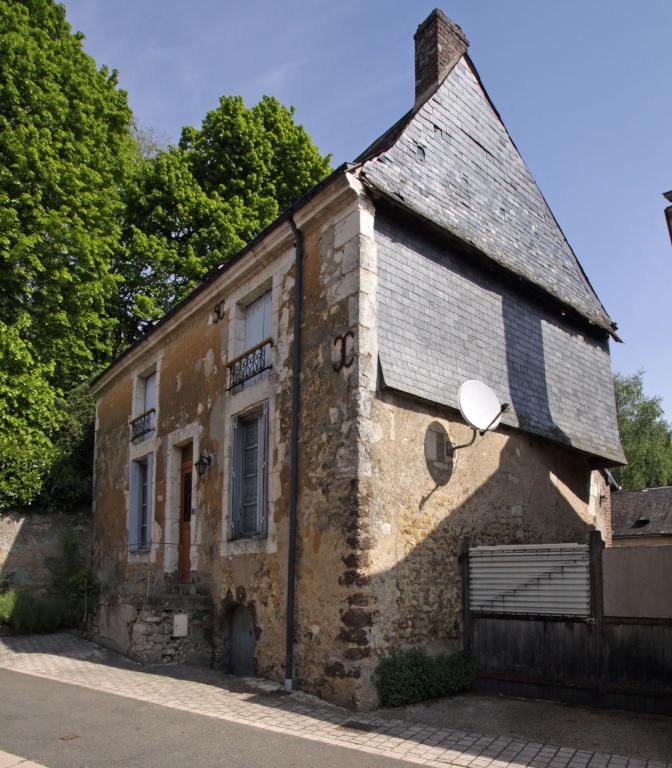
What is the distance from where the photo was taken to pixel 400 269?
841cm

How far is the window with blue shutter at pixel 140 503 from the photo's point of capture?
1273cm

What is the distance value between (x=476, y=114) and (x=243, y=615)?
8.07m

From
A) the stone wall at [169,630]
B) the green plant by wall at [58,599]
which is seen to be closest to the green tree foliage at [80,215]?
the green plant by wall at [58,599]

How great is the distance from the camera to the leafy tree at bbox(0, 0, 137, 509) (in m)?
14.7

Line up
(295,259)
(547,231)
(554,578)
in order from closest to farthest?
(554,578) → (295,259) → (547,231)

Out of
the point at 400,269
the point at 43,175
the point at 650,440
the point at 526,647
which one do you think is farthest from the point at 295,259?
the point at 650,440

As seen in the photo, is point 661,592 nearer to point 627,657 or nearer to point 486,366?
point 627,657

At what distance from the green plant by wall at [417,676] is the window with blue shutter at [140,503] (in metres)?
6.58

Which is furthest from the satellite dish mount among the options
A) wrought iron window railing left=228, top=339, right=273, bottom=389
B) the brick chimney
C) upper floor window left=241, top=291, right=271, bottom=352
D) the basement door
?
the brick chimney

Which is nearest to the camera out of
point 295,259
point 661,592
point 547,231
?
point 661,592

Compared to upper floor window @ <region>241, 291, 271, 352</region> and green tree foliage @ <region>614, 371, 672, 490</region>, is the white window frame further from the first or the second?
green tree foliage @ <region>614, 371, 672, 490</region>

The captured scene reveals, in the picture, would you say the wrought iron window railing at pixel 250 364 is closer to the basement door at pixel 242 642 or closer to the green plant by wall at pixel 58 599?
the basement door at pixel 242 642

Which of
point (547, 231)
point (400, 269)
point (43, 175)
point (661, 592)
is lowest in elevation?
point (661, 592)

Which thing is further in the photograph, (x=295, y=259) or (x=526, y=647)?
(x=295, y=259)
